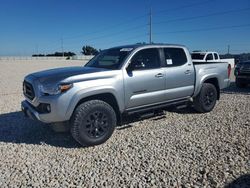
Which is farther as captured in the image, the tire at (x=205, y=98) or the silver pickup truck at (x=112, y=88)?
the tire at (x=205, y=98)

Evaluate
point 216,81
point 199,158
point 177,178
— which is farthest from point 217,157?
point 216,81

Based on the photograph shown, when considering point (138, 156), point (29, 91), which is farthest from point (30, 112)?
point (138, 156)

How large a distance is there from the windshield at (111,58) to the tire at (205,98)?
8.26 ft

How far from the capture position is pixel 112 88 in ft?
15.5

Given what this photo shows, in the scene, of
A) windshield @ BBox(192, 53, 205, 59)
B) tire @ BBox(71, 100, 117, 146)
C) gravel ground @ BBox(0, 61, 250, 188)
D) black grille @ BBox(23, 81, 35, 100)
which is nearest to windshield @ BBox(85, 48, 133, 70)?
tire @ BBox(71, 100, 117, 146)

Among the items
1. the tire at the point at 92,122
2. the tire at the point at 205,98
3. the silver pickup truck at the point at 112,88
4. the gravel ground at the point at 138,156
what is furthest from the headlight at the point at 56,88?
the tire at the point at 205,98

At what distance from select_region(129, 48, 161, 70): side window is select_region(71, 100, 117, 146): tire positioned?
1112mm

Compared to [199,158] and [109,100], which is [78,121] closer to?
[109,100]

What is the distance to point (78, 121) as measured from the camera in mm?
4430

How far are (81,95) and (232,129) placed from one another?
3.44 m

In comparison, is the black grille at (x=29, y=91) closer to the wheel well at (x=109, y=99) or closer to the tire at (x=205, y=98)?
the wheel well at (x=109, y=99)

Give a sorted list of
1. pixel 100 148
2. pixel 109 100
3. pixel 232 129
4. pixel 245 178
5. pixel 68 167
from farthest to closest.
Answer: pixel 232 129 → pixel 109 100 → pixel 100 148 → pixel 68 167 → pixel 245 178

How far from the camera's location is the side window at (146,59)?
17.0 feet

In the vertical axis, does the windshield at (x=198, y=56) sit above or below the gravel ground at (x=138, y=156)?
above
